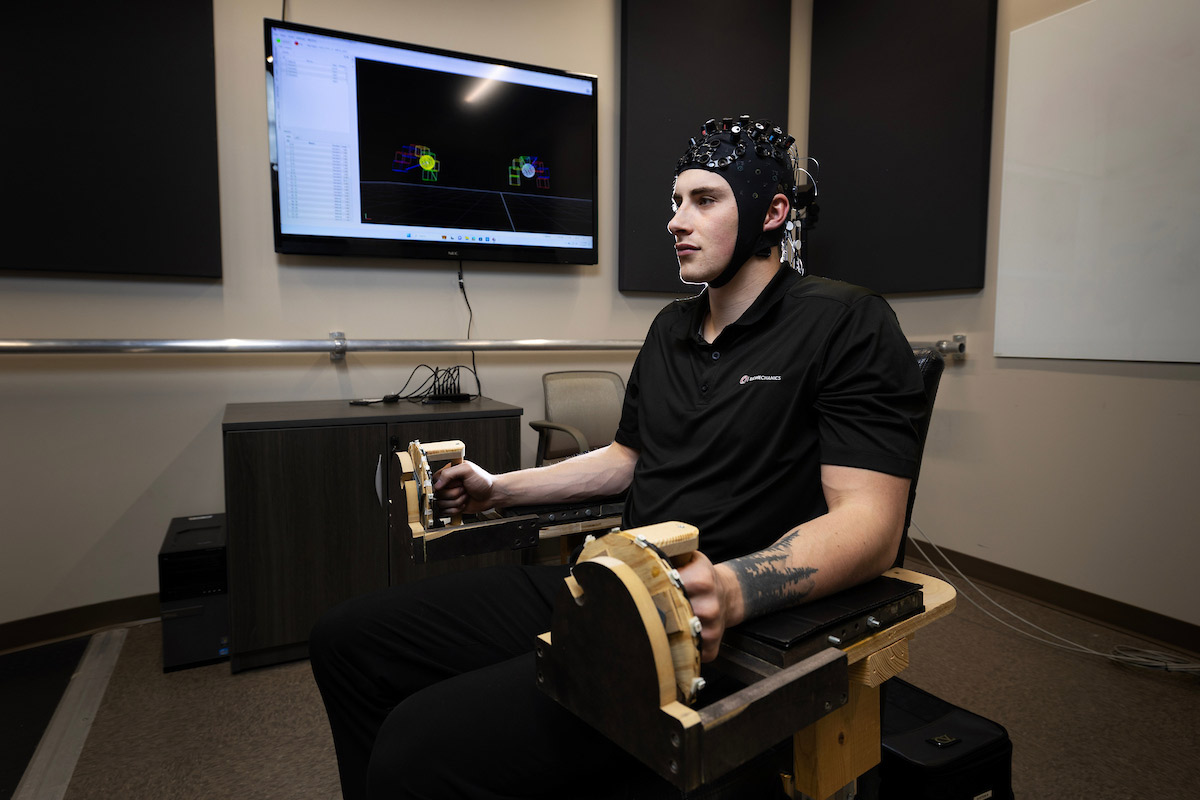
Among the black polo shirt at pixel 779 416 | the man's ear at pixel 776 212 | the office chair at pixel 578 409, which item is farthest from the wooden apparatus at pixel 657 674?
the office chair at pixel 578 409

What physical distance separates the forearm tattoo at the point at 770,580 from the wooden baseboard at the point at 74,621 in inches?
103

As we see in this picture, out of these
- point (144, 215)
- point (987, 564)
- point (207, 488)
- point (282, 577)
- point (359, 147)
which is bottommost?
point (987, 564)

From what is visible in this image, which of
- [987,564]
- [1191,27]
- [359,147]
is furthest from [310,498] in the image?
[1191,27]

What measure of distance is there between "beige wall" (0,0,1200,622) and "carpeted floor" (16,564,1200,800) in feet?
1.32

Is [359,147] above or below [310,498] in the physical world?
above

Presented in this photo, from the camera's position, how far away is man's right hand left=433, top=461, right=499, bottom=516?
129cm

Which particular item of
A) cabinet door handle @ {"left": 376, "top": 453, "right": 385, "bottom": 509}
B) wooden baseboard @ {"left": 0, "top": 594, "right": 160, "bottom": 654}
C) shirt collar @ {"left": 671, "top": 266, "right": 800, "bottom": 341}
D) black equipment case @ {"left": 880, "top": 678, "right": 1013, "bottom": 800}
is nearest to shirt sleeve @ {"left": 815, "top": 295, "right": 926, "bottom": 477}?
shirt collar @ {"left": 671, "top": 266, "right": 800, "bottom": 341}

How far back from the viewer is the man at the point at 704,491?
2.98ft

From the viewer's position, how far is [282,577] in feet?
7.22

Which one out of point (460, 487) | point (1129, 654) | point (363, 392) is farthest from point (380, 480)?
point (1129, 654)

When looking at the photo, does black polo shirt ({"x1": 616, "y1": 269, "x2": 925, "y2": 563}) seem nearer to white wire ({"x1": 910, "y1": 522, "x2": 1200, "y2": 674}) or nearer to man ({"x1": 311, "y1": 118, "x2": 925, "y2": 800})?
man ({"x1": 311, "y1": 118, "x2": 925, "y2": 800})

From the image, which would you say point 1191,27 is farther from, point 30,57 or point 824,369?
point 30,57

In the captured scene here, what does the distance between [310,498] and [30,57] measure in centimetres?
171

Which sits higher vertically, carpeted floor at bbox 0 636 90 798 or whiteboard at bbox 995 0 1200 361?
whiteboard at bbox 995 0 1200 361
